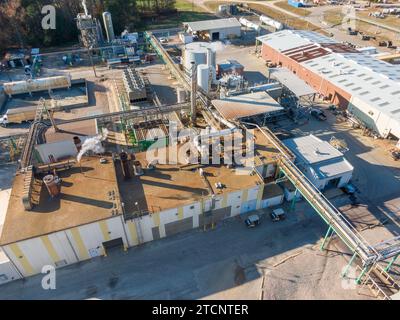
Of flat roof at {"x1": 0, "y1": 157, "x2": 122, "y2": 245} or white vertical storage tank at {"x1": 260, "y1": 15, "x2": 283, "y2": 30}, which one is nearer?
flat roof at {"x1": 0, "y1": 157, "x2": 122, "y2": 245}

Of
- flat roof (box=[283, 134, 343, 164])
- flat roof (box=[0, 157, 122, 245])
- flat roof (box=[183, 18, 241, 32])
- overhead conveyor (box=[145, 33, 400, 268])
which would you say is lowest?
flat roof (box=[283, 134, 343, 164])

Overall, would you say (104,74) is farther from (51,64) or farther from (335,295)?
(335,295)

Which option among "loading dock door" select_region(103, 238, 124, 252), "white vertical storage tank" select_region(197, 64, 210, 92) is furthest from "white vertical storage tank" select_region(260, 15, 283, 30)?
"loading dock door" select_region(103, 238, 124, 252)

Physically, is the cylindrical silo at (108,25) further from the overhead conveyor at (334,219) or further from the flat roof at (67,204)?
the overhead conveyor at (334,219)

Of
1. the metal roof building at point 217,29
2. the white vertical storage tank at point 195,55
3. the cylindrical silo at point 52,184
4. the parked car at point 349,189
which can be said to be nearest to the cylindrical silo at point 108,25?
the metal roof building at point 217,29

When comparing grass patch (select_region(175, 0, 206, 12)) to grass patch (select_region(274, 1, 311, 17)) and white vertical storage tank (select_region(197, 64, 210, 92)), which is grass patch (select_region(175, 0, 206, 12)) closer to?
grass patch (select_region(274, 1, 311, 17))

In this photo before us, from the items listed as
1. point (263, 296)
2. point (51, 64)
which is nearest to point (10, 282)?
Result: point (263, 296)
